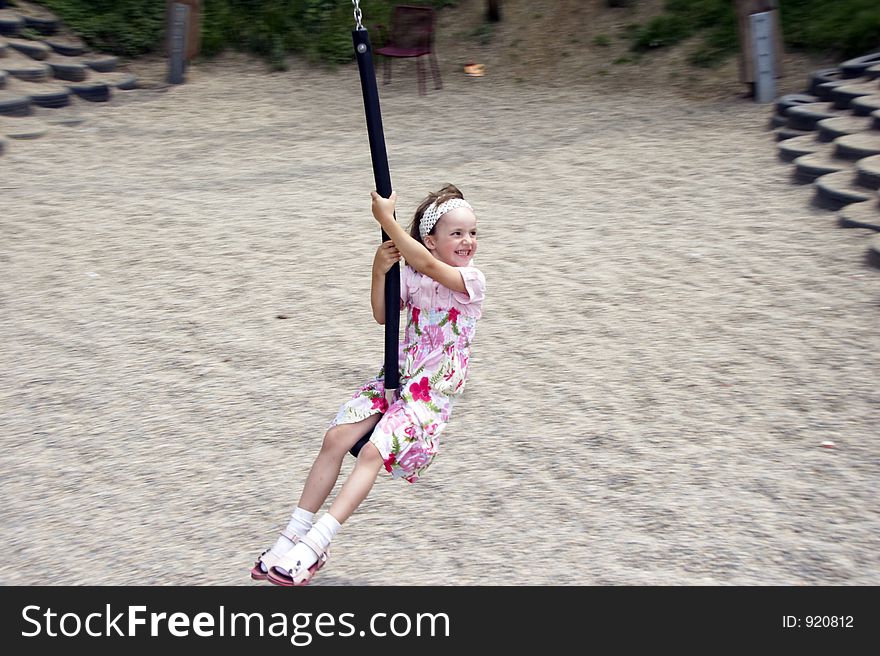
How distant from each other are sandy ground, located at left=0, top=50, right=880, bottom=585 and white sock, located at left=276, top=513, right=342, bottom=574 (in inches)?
13.4

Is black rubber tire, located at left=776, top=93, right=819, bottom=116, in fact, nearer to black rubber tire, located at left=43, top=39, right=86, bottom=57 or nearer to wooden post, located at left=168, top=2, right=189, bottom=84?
wooden post, located at left=168, top=2, right=189, bottom=84

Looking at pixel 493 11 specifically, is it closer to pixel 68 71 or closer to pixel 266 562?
pixel 68 71

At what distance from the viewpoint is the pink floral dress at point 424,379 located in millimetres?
3176

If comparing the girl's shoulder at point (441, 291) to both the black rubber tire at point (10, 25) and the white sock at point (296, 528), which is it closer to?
the white sock at point (296, 528)

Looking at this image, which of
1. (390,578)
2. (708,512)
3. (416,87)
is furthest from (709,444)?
(416,87)

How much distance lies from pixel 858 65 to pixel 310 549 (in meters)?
Result: 9.39

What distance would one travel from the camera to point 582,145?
10.2 metres

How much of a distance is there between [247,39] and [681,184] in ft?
26.8

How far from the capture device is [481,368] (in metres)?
5.16

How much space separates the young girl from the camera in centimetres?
308

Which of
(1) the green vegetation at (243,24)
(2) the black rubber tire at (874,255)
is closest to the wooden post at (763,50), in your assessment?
(2) the black rubber tire at (874,255)

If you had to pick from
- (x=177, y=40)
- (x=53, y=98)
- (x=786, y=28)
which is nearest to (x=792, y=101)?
(x=786, y=28)

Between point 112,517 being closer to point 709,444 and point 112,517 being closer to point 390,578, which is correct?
point 390,578

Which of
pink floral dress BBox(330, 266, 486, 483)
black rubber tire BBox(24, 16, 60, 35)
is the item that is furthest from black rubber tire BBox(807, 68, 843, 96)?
black rubber tire BBox(24, 16, 60, 35)
